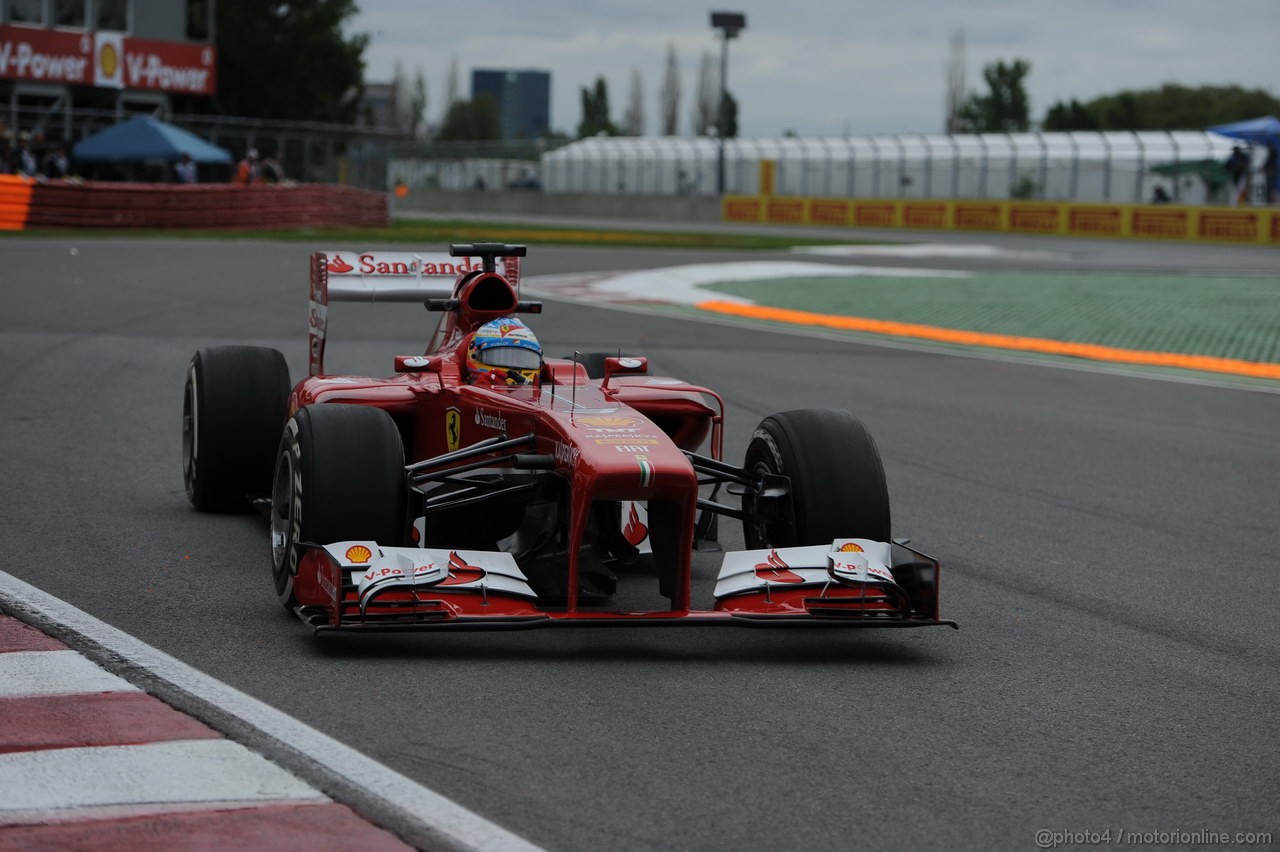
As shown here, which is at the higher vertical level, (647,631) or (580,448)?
(580,448)

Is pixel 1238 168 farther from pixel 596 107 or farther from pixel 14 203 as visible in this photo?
pixel 596 107

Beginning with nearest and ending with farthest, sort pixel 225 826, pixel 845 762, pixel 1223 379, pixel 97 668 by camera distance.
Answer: pixel 225 826
pixel 845 762
pixel 97 668
pixel 1223 379

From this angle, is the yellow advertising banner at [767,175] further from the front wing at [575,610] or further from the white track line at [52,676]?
the white track line at [52,676]

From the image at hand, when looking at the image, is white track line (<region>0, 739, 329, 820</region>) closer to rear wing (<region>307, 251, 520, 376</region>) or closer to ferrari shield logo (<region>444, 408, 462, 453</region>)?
ferrari shield logo (<region>444, 408, 462, 453</region>)

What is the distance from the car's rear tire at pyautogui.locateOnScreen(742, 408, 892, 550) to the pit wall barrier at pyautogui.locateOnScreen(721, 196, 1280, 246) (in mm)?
39043

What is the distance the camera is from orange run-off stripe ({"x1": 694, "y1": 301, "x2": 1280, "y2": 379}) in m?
16.1

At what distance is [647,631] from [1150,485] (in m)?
4.55

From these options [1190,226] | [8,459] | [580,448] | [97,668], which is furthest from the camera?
[1190,226]

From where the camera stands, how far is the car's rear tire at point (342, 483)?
5848 millimetres

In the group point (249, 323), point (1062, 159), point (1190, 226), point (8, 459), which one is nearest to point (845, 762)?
point (8, 459)

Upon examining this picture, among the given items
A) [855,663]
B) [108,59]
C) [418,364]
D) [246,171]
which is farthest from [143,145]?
[855,663]

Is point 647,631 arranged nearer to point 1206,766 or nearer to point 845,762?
point 845,762

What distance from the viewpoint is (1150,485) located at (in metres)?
9.58

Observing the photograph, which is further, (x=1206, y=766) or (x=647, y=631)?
(x=647, y=631)
